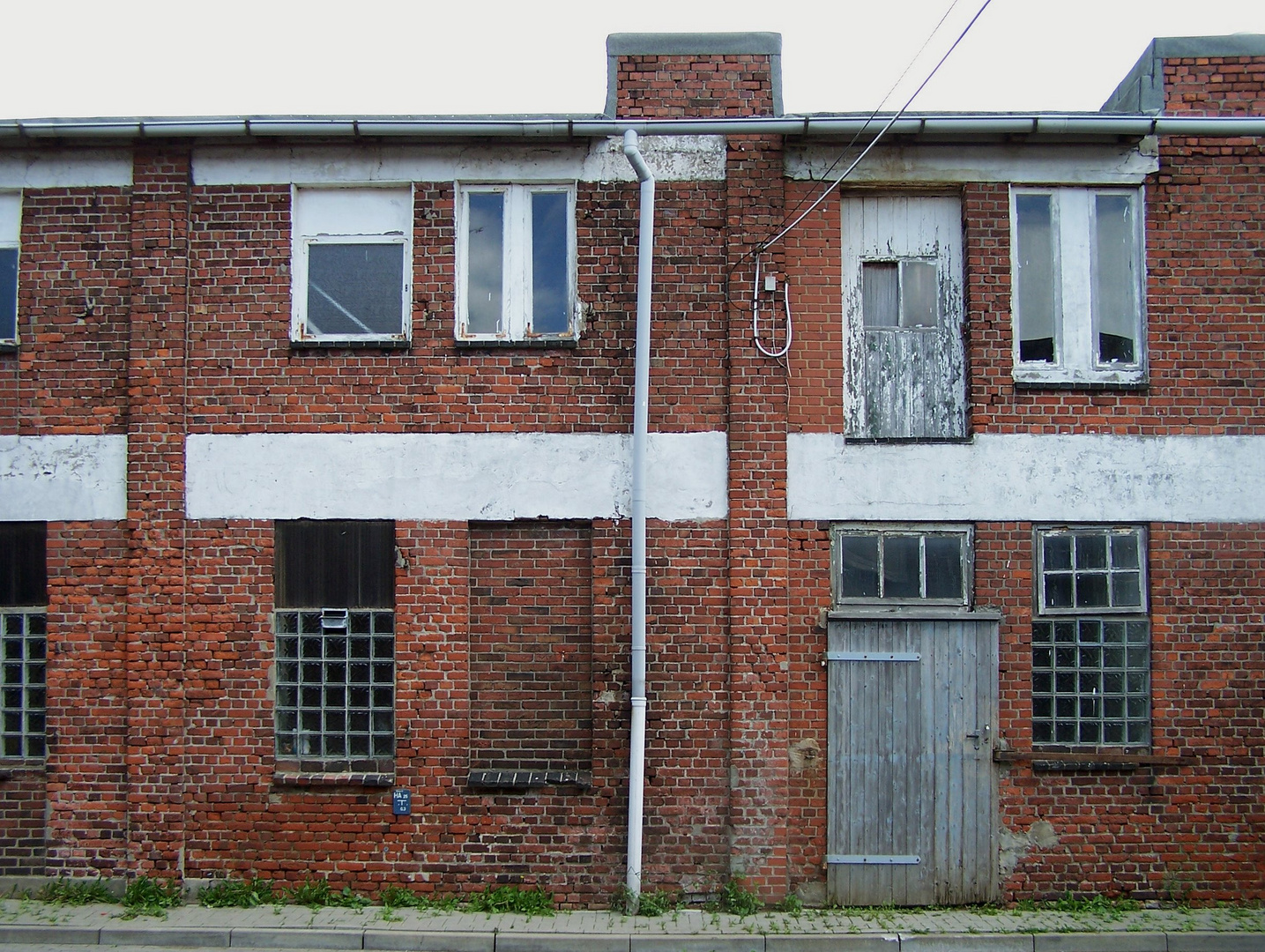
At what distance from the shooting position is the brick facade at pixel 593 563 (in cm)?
741

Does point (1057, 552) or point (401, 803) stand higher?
point (1057, 552)

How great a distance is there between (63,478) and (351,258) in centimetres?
300

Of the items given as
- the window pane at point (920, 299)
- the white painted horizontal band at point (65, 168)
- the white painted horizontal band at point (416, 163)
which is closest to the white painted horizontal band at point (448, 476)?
the window pane at point (920, 299)

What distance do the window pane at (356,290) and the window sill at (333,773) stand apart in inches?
139

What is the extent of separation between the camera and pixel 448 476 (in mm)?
7617

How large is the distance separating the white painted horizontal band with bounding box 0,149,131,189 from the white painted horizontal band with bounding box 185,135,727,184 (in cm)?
69

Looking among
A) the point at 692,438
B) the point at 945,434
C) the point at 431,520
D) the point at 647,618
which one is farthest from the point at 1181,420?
the point at 431,520

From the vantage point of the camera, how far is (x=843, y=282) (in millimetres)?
7902

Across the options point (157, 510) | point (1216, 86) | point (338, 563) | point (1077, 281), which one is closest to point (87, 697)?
point (157, 510)

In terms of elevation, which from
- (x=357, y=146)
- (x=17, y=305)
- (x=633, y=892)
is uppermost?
(x=357, y=146)

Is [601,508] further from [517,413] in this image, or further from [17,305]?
[17,305]

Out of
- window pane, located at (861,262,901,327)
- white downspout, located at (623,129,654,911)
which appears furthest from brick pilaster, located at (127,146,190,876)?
window pane, located at (861,262,901,327)

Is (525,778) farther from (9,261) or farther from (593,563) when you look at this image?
(9,261)

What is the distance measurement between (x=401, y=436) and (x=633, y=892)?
4.02 metres
